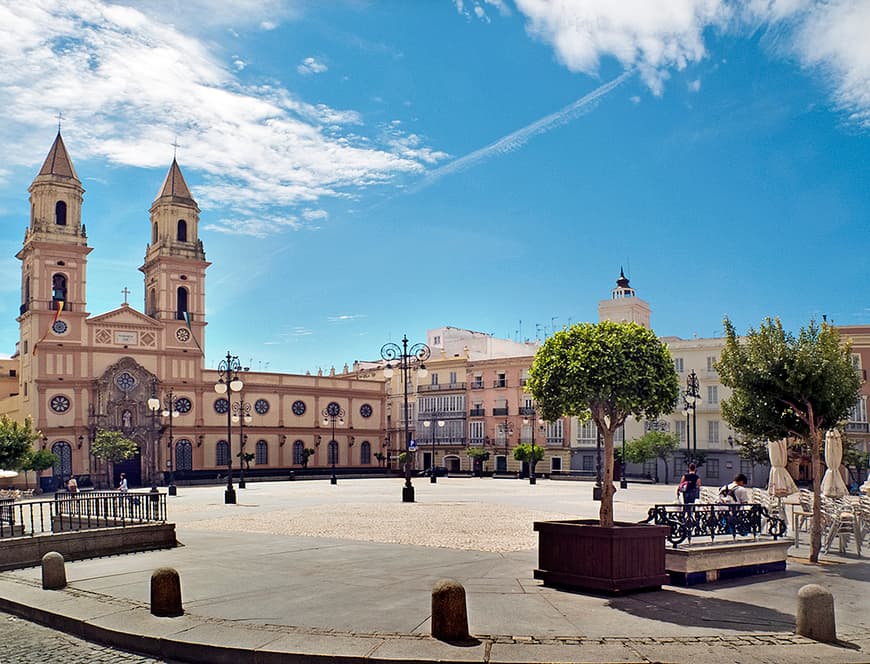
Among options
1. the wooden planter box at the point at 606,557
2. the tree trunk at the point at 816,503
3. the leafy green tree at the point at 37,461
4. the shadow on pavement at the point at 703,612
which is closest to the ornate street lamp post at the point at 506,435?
the leafy green tree at the point at 37,461

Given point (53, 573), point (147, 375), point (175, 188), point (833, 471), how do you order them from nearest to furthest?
point (53, 573) < point (833, 471) < point (147, 375) < point (175, 188)

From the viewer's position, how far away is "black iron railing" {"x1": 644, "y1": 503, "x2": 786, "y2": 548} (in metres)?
11.8

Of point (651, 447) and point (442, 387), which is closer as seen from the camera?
point (651, 447)

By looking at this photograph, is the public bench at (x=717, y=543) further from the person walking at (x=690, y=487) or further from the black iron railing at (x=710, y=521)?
the person walking at (x=690, y=487)

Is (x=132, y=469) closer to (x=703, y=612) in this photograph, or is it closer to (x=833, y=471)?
(x=833, y=471)

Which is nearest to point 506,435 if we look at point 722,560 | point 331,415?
point 331,415

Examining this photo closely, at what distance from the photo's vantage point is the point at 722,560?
11750 mm

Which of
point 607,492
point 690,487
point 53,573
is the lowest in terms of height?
point 53,573

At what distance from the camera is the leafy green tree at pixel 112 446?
5269cm

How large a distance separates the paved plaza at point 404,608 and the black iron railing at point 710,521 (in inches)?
29.7

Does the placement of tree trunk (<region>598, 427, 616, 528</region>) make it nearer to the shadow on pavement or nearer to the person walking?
the shadow on pavement

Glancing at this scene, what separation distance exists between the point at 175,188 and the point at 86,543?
5634 cm

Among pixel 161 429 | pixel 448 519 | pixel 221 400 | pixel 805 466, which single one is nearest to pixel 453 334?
pixel 221 400

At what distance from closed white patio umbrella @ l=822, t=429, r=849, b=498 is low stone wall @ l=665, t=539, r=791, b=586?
7.27m
